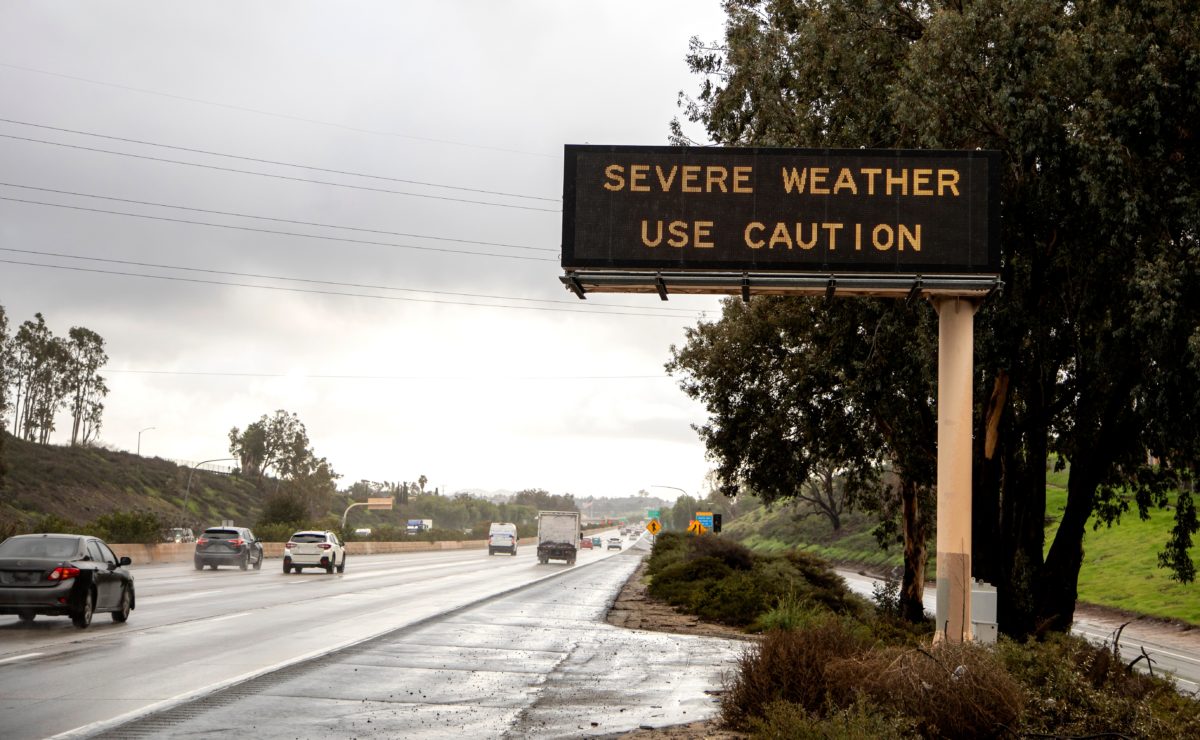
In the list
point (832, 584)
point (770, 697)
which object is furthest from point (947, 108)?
point (832, 584)

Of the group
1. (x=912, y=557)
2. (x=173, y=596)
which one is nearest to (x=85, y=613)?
(x=173, y=596)

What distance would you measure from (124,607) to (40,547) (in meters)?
1.92

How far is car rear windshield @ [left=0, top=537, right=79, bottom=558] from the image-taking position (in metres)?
19.8

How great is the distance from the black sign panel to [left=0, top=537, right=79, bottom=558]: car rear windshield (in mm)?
11104

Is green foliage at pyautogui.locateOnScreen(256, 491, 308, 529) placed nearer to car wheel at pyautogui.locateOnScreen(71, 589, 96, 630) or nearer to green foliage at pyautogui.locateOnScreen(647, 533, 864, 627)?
green foliage at pyautogui.locateOnScreen(647, 533, 864, 627)

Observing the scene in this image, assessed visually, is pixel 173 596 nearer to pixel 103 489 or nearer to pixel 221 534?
pixel 221 534

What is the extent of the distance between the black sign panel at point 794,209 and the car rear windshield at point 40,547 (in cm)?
1110

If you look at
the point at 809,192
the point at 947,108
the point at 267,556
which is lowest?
the point at 267,556

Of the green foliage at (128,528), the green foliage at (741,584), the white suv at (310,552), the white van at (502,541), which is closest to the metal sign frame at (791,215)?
the green foliage at (741,584)

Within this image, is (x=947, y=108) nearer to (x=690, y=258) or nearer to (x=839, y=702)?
(x=690, y=258)

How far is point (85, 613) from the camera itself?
63.4 feet

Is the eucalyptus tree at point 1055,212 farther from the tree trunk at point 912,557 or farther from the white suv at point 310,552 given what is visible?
the white suv at point 310,552

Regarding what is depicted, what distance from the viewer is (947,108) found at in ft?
63.6

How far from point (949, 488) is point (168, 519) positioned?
316ft
